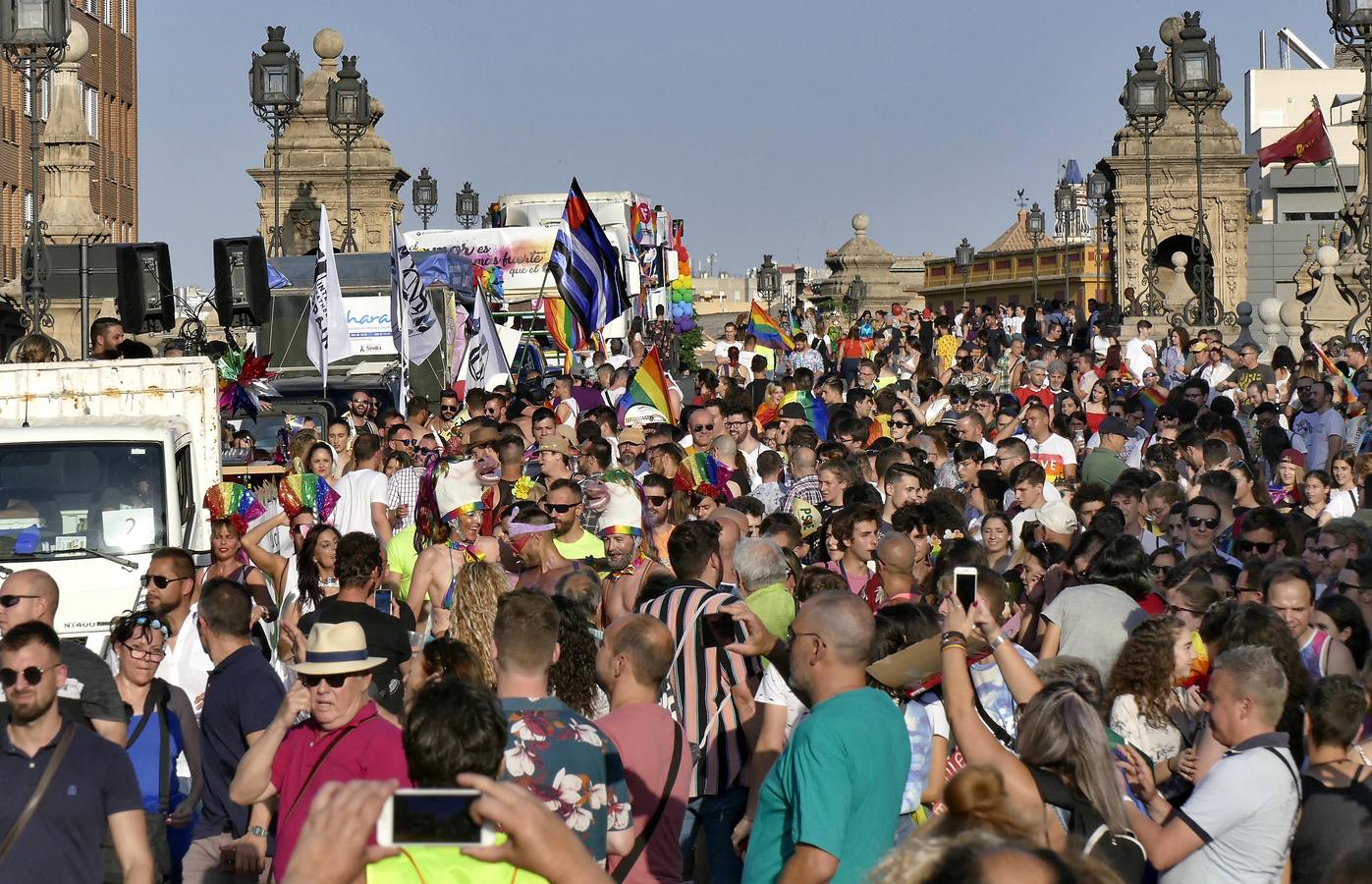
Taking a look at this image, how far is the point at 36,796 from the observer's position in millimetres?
5977

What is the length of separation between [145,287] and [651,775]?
1415 cm

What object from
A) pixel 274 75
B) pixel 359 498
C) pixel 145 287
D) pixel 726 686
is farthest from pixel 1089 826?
pixel 274 75

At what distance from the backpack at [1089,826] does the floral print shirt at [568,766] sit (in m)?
1.19

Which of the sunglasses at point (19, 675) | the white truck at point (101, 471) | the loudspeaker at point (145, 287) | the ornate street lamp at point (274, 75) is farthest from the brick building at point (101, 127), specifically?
the sunglasses at point (19, 675)

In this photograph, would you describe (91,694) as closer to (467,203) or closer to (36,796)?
(36,796)

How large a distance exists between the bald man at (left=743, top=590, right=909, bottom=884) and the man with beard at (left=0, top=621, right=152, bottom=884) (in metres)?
1.90

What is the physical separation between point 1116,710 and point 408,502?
689 cm

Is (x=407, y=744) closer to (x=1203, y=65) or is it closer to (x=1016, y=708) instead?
(x=1016, y=708)

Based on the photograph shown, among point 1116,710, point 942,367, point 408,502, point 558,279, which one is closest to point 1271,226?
point 942,367

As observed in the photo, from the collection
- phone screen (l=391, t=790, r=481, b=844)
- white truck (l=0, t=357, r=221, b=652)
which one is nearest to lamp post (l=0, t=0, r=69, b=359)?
white truck (l=0, t=357, r=221, b=652)

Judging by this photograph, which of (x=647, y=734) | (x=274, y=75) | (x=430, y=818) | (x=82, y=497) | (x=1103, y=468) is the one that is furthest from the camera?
(x=274, y=75)

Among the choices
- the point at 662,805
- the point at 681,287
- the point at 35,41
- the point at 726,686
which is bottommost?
the point at 662,805

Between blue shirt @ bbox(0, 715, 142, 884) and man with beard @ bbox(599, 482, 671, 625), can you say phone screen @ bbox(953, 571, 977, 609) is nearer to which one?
blue shirt @ bbox(0, 715, 142, 884)

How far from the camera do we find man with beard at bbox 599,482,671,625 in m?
9.71
